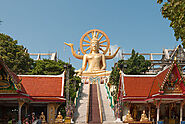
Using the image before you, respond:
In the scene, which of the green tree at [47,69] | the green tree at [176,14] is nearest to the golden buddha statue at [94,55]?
the green tree at [47,69]

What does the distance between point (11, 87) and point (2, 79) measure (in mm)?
836

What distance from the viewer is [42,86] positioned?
23172 mm

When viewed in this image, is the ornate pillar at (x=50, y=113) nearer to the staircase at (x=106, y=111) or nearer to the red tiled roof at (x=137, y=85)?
the staircase at (x=106, y=111)

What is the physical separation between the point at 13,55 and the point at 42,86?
386 inches

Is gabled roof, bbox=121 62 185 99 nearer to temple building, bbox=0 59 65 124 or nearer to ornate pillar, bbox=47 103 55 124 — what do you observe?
temple building, bbox=0 59 65 124

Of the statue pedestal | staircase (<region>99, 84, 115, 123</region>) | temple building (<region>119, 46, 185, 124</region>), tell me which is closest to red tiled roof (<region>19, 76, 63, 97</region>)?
staircase (<region>99, 84, 115, 123</region>)

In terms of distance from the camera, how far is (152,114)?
21969mm

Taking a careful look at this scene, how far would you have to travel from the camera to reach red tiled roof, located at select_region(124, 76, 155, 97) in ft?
71.4

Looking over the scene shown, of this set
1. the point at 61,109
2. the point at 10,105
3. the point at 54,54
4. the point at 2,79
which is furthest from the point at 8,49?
the point at 54,54

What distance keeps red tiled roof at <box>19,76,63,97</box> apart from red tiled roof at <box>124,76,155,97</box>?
617 cm

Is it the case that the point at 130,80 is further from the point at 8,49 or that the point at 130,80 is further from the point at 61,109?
the point at 8,49

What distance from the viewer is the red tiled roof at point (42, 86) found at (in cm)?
2216

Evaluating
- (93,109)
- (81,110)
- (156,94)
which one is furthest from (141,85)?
(81,110)

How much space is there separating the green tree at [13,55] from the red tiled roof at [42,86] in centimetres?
731
